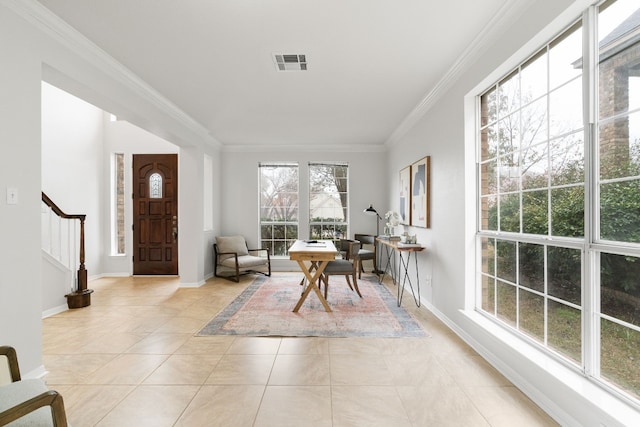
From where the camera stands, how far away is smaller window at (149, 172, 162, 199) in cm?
651

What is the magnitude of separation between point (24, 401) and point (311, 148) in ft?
19.7

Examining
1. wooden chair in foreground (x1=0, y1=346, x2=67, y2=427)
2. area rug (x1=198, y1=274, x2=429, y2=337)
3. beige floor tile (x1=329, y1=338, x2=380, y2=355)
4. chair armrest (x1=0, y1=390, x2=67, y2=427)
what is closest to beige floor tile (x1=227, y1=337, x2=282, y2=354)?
area rug (x1=198, y1=274, x2=429, y2=337)

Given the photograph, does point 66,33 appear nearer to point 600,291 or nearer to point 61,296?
point 61,296

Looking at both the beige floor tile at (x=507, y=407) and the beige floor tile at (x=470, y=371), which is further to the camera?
the beige floor tile at (x=470, y=371)

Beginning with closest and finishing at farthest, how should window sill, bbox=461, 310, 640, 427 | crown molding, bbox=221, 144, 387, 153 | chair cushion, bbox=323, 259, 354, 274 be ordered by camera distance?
window sill, bbox=461, 310, 640, 427, chair cushion, bbox=323, 259, 354, 274, crown molding, bbox=221, 144, 387, 153

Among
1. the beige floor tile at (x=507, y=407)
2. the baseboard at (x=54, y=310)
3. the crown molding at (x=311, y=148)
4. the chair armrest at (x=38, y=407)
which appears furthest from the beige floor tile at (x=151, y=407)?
the crown molding at (x=311, y=148)

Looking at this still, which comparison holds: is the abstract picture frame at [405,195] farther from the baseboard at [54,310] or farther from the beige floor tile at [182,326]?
the baseboard at [54,310]

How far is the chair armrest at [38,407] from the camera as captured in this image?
113cm

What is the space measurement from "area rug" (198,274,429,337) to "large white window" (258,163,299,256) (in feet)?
6.07

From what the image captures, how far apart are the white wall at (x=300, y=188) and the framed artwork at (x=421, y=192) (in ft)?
6.71

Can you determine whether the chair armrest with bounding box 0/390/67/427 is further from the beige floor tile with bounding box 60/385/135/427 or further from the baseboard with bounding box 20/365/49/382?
the baseboard with bounding box 20/365/49/382

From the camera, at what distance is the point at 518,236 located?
97.5 inches

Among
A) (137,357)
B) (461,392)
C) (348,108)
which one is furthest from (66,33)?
(461,392)

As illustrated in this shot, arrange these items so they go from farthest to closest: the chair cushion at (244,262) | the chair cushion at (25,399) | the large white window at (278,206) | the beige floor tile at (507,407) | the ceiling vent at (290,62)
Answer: the large white window at (278,206) < the chair cushion at (244,262) < the ceiling vent at (290,62) < the beige floor tile at (507,407) < the chair cushion at (25,399)
